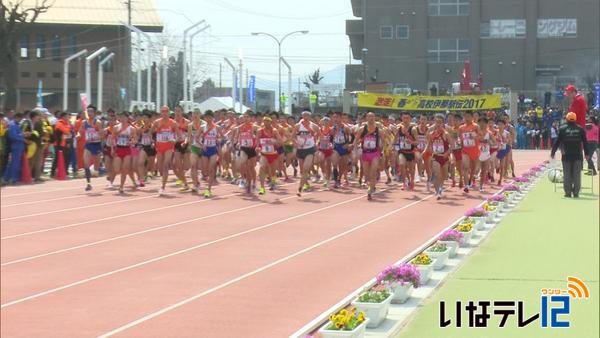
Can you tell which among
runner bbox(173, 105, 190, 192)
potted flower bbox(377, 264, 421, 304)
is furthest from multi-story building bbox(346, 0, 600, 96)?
potted flower bbox(377, 264, 421, 304)

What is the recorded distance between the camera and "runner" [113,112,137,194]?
2106 centimetres

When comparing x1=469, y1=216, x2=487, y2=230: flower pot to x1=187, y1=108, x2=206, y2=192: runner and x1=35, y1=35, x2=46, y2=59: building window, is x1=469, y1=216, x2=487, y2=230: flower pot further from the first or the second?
x1=35, y1=35, x2=46, y2=59: building window

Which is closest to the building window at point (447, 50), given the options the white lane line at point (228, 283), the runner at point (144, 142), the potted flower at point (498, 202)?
the runner at point (144, 142)

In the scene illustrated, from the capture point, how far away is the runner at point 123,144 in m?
21.1

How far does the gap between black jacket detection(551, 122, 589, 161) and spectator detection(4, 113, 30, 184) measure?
45.3 ft

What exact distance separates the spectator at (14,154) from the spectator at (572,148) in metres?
13.8

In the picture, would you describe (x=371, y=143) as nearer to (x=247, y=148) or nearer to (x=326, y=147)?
(x=247, y=148)

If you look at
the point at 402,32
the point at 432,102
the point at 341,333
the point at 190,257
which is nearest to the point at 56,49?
the point at 402,32

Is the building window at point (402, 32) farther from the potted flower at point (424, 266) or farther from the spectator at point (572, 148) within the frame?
the potted flower at point (424, 266)

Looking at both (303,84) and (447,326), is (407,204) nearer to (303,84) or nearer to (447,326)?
(447,326)

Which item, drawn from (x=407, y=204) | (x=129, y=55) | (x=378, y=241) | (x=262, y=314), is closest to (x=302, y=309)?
(x=262, y=314)

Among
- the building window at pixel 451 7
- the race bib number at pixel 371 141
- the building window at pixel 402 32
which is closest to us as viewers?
the race bib number at pixel 371 141

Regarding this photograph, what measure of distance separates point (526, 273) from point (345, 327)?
3662 mm

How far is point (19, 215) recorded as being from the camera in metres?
16.0
